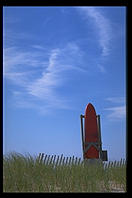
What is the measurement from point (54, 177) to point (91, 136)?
338 centimetres

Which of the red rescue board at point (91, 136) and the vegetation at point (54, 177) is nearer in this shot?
the vegetation at point (54, 177)

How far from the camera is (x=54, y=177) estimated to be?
221 inches

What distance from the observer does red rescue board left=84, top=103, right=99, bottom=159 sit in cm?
864

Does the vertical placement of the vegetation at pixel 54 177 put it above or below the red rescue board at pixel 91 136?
below

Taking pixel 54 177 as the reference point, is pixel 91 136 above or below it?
above

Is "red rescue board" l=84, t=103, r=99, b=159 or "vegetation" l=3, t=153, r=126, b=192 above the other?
"red rescue board" l=84, t=103, r=99, b=159

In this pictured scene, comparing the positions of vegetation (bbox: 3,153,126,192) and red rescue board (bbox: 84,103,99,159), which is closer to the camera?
vegetation (bbox: 3,153,126,192)

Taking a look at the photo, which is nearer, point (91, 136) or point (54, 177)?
point (54, 177)

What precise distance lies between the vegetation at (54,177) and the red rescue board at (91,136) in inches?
82.8

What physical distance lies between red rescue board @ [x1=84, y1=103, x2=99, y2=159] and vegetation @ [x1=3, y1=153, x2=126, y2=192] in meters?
2.10

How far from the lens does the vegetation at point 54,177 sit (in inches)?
195

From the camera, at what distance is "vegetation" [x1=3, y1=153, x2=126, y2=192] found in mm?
4950
